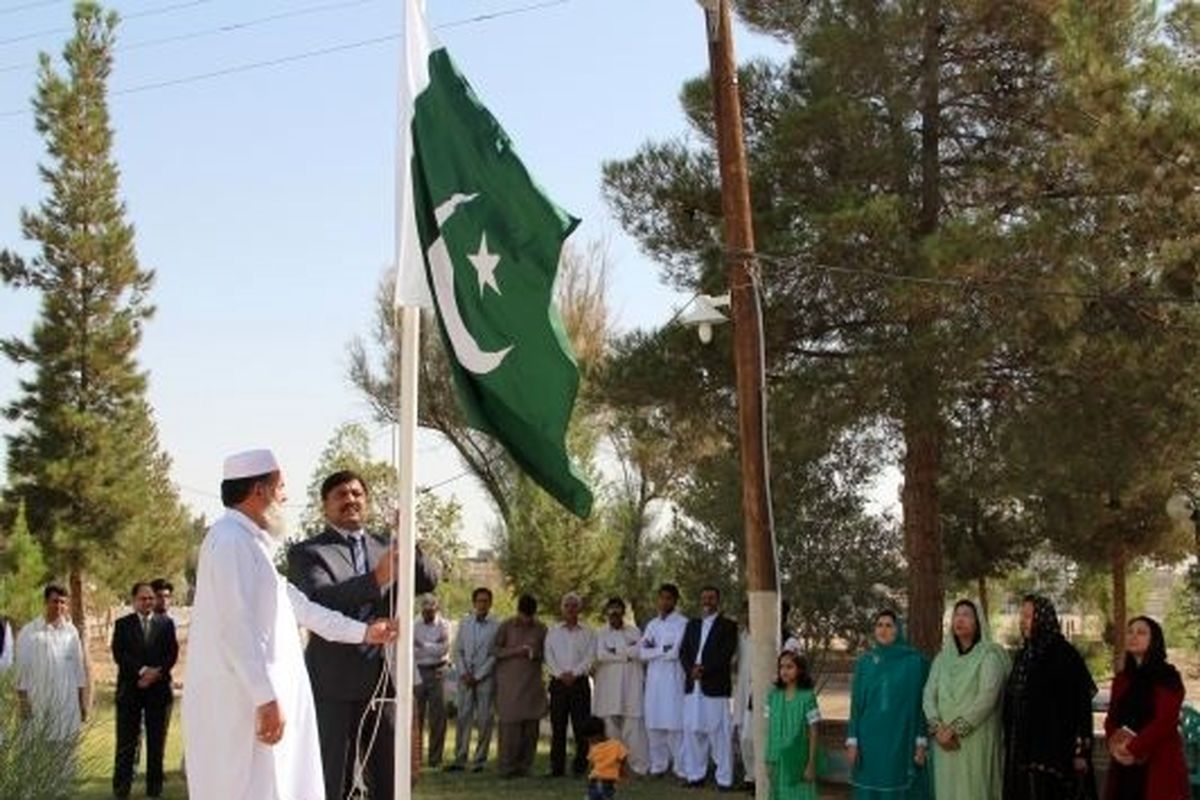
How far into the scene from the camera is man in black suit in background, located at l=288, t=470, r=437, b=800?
6535 mm

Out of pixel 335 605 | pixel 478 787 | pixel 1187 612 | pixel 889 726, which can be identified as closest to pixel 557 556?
pixel 1187 612

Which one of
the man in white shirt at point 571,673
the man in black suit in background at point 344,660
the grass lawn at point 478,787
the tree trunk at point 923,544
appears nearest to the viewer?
the man in black suit in background at point 344,660

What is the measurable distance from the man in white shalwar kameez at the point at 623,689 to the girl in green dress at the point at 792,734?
4101mm

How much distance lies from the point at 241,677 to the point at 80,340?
2404cm

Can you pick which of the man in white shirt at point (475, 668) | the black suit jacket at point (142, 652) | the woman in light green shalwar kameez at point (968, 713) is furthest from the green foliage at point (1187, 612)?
the black suit jacket at point (142, 652)

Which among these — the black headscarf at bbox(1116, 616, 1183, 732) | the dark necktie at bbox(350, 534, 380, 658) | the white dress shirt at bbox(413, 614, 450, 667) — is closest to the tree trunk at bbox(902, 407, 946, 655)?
the white dress shirt at bbox(413, 614, 450, 667)

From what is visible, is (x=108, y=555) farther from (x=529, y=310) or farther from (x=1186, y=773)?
(x=529, y=310)

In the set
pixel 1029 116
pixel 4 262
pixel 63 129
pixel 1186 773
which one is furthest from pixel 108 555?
pixel 1186 773

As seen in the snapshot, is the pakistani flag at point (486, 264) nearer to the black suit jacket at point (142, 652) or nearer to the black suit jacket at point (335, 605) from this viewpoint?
the black suit jacket at point (335, 605)

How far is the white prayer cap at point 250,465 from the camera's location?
542 cm

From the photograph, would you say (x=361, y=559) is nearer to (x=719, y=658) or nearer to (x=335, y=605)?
(x=335, y=605)

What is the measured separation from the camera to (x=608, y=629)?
15.4 m

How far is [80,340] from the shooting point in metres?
27.8

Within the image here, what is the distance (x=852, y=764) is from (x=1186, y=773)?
2195mm
